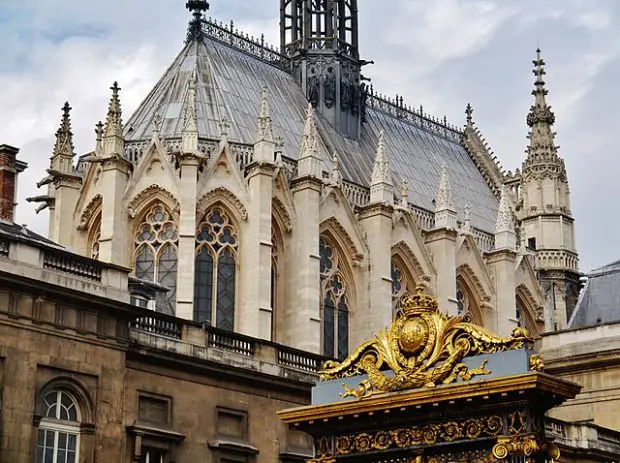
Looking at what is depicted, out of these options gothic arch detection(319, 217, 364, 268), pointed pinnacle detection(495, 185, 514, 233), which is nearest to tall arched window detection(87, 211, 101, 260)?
gothic arch detection(319, 217, 364, 268)

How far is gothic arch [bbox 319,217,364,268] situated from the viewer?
4522 cm

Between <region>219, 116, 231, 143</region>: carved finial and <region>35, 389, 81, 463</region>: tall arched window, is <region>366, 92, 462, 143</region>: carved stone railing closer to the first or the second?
<region>219, 116, 231, 143</region>: carved finial

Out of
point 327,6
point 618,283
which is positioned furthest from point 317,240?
point 327,6

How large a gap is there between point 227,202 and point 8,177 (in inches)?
521

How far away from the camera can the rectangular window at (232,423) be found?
1098 inches

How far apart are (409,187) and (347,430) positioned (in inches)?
1513

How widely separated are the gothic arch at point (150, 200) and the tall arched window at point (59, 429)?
16814mm

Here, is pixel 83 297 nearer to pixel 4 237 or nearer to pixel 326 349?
pixel 4 237

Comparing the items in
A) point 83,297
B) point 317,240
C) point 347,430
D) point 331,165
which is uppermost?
point 331,165

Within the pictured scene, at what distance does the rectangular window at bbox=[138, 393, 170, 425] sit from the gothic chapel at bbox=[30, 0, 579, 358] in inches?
160

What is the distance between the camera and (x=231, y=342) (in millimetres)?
29047

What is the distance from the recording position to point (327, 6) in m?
54.0

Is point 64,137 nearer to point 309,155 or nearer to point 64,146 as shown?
point 64,146

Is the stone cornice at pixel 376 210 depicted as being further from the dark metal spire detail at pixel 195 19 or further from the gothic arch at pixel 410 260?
the dark metal spire detail at pixel 195 19
